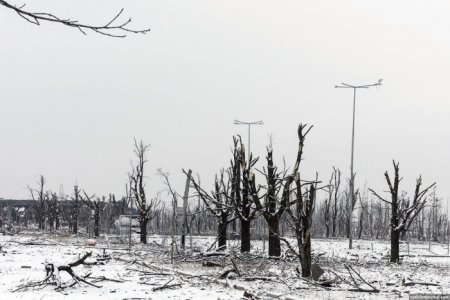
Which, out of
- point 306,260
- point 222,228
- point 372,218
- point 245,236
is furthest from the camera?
point 372,218

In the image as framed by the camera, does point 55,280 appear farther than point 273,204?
No

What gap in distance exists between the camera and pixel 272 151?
20.8 metres

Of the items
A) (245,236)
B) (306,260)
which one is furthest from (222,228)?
(306,260)

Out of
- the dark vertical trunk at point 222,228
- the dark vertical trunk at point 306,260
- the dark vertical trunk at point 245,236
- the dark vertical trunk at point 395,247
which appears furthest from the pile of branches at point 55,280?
the dark vertical trunk at point 395,247

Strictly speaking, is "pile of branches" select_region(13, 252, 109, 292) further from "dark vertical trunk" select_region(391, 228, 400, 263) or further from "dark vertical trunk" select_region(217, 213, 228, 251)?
"dark vertical trunk" select_region(391, 228, 400, 263)

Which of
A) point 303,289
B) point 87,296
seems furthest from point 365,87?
point 87,296

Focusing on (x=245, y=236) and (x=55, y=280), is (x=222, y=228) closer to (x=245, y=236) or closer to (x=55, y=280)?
(x=245, y=236)

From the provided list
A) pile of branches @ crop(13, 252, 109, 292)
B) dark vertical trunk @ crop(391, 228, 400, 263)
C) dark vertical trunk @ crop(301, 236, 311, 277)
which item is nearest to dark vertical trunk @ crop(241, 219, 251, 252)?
dark vertical trunk @ crop(391, 228, 400, 263)

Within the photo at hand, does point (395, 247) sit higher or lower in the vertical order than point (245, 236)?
lower

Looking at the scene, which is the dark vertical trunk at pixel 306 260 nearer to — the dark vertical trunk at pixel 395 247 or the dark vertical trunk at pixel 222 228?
the dark vertical trunk at pixel 395 247

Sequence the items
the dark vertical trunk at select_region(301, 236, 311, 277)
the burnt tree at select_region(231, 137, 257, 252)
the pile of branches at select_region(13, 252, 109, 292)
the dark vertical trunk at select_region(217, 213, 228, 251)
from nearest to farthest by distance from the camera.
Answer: the pile of branches at select_region(13, 252, 109, 292)
the dark vertical trunk at select_region(301, 236, 311, 277)
the burnt tree at select_region(231, 137, 257, 252)
the dark vertical trunk at select_region(217, 213, 228, 251)

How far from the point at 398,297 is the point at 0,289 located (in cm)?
997

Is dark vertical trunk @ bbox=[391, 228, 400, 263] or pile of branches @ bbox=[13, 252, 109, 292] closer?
pile of branches @ bbox=[13, 252, 109, 292]

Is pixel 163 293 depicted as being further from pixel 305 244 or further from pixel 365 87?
pixel 365 87
